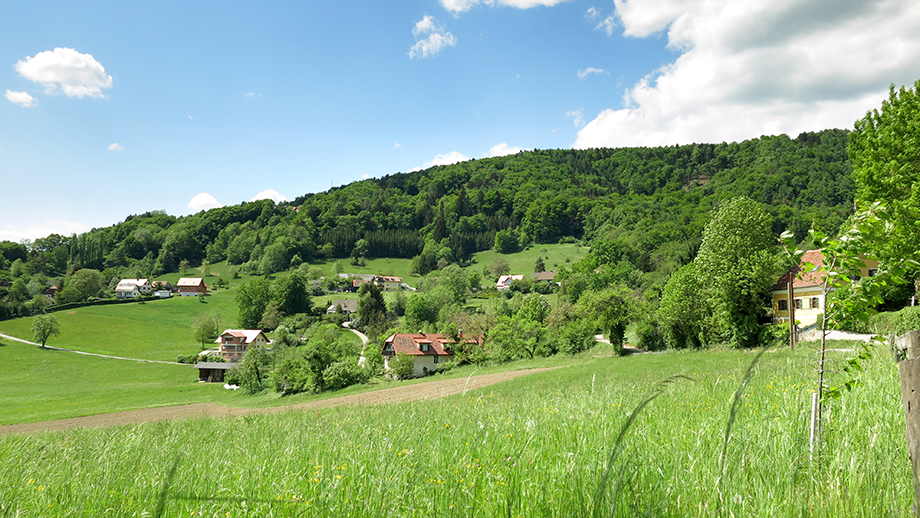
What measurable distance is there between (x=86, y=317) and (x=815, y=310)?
12509 centimetres

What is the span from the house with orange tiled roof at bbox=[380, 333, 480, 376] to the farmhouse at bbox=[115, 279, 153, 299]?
102540 mm

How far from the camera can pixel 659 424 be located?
4949 mm

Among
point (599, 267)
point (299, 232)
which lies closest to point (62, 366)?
point (599, 267)

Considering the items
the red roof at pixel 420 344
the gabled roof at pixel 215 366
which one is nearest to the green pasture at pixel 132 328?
the gabled roof at pixel 215 366

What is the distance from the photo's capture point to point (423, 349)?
72.9 meters

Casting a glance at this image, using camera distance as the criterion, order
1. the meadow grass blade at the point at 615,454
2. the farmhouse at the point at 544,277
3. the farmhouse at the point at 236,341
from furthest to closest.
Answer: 1. the farmhouse at the point at 544,277
2. the farmhouse at the point at 236,341
3. the meadow grass blade at the point at 615,454

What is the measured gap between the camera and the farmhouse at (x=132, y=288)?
133125mm

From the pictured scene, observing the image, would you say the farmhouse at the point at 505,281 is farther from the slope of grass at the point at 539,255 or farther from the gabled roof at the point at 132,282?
the gabled roof at the point at 132,282

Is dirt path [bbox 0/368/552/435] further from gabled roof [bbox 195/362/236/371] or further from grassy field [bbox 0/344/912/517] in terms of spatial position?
gabled roof [bbox 195/362/236/371]

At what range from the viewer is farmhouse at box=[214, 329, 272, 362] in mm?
86794

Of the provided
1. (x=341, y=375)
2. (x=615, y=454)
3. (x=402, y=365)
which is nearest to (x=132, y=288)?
(x=402, y=365)

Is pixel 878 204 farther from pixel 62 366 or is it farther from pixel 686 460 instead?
pixel 62 366

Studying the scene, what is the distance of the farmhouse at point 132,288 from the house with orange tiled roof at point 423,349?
10254cm

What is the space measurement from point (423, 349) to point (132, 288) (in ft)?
367
